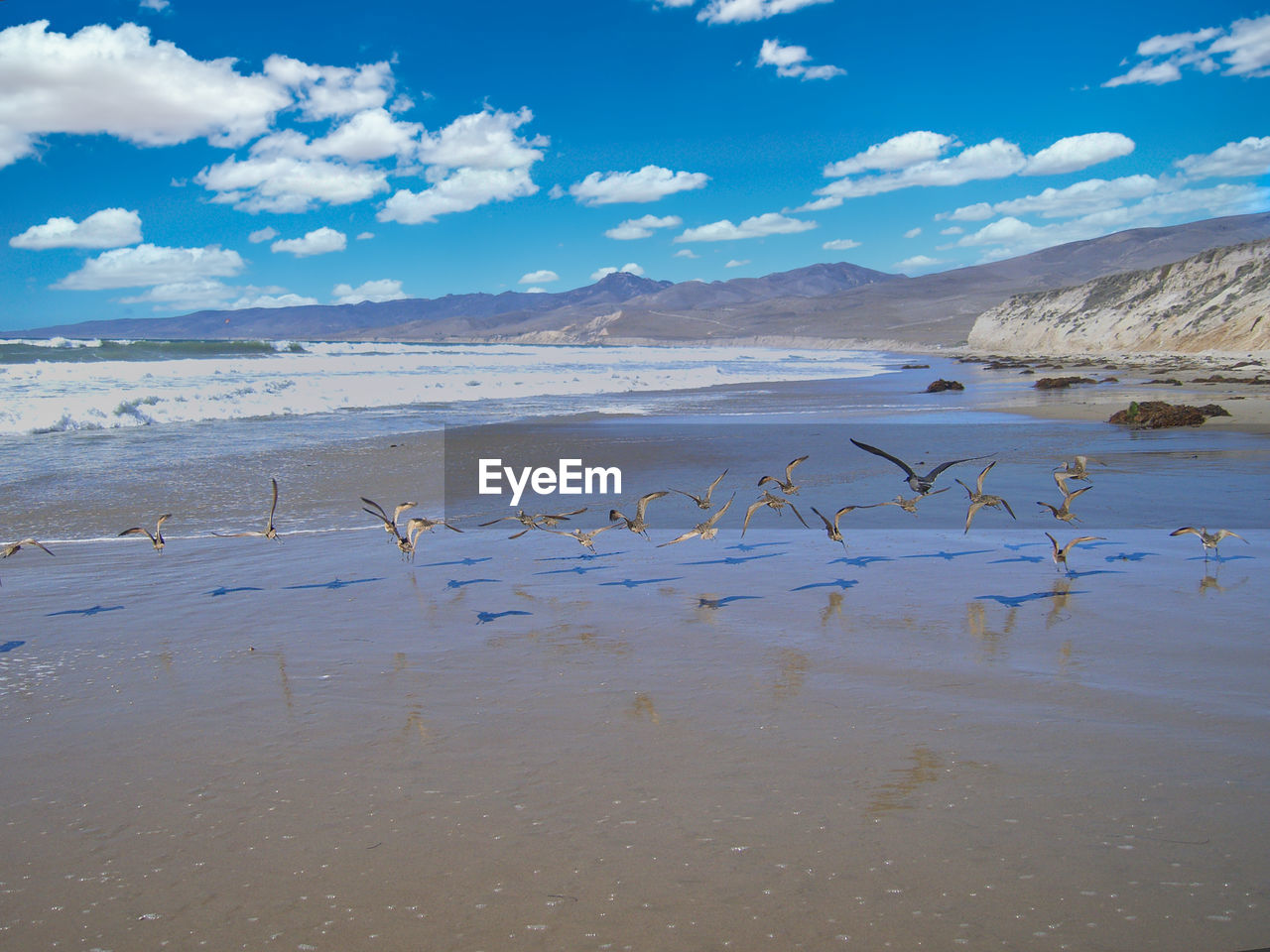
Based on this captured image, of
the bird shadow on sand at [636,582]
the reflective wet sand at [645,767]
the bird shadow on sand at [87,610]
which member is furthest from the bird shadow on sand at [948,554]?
the bird shadow on sand at [87,610]

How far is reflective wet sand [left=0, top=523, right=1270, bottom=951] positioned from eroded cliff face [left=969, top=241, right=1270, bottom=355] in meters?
41.6

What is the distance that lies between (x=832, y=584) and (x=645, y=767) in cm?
278

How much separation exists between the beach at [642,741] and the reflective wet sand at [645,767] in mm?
14

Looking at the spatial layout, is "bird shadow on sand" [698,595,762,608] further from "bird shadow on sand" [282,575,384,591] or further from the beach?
"bird shadow on sand" [282,575,384,591]

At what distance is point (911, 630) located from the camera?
445cm

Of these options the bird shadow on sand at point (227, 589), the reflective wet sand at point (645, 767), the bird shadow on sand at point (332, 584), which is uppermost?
the bird shadow on sand at point (332, 584)

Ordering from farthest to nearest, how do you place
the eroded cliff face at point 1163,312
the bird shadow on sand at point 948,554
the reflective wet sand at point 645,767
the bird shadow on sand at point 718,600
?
1. the eroded cliff face at point 1163,312
2. the bird shadow on sand at point 948,554
3. the bird shadow on sand at point 718,600
4. the reflective wet sand at point 645,767

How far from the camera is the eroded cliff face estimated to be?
4141 centimetres

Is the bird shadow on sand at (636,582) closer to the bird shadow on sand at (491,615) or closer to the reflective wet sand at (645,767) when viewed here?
the reflective wet sand at (645,767)

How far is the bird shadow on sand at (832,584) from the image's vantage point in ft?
17.7

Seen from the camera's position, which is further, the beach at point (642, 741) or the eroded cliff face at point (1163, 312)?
the eroded cliff face at point (1163, 312)

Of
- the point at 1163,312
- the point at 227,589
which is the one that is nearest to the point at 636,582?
the point at 227,589

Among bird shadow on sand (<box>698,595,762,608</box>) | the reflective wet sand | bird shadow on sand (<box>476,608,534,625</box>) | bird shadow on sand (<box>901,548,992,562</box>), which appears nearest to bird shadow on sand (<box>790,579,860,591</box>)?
the reflective wet sand

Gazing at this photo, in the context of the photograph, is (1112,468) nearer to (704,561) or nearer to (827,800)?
(704,561)
